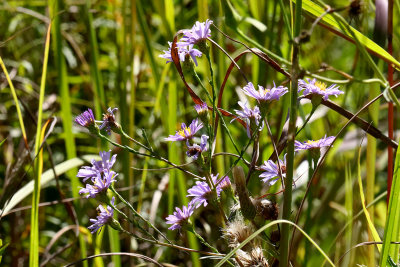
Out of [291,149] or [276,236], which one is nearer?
[291,149]

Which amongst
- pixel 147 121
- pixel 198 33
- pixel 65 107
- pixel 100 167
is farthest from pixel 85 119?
pixel 147 121

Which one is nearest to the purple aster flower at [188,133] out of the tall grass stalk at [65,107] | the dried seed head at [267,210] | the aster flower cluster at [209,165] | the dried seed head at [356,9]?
the aster flower cluster at [209,165]

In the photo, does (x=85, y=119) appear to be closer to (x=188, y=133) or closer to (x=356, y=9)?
(x=188, y=133)

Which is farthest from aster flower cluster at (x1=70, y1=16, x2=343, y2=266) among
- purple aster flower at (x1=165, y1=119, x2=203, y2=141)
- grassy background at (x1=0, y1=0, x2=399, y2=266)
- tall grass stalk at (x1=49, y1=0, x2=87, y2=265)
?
tall grass stalk at (x1=49, y1=0, x2=87, y2=265)

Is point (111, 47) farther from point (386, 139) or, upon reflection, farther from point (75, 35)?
point (386, 139)

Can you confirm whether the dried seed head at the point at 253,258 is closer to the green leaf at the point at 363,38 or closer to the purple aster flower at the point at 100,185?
the purple aster flower at the point at 100,185

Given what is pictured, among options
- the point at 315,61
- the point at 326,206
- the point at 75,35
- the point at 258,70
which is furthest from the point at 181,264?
the point at 75,35
